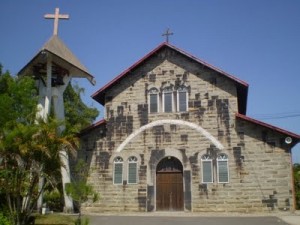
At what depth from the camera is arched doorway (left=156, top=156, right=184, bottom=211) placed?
1950 cm

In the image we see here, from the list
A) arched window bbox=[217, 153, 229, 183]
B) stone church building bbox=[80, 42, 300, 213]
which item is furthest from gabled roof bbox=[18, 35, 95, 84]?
arched window bbox=[217, 153, 229, 183]

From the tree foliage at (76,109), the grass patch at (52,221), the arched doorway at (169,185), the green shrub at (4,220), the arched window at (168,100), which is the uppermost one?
the tree foliage at (76,109)

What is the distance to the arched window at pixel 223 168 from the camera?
747 inches

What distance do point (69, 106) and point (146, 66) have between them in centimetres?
1352

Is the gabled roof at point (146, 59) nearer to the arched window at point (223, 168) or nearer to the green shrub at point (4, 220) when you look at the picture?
the arched window at point (223, 168)

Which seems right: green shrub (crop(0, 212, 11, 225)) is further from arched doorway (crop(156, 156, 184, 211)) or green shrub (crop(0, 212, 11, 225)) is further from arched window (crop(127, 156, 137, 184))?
arched doorway (crop(156, 156, 184, 211))

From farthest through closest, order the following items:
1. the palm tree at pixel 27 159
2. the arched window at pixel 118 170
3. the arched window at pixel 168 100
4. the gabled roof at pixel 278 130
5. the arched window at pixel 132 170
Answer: the arched window at pixel 168 100, the arched window at pixel 118 170, the arched window at pixel 132 170, the gabled roof at pixel 278 130, the palm tree at pixel 27 159

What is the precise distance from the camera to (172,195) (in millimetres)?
19656

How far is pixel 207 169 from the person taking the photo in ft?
63.4

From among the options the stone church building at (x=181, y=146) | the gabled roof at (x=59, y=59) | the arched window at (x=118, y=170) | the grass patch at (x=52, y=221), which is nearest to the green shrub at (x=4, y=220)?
the grass patch at (x=52, y=221)

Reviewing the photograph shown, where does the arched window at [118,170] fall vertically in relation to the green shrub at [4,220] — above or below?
above

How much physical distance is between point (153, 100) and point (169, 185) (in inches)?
204

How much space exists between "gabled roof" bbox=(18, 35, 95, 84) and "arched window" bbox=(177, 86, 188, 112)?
550cm

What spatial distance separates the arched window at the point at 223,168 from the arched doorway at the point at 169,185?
218cm
